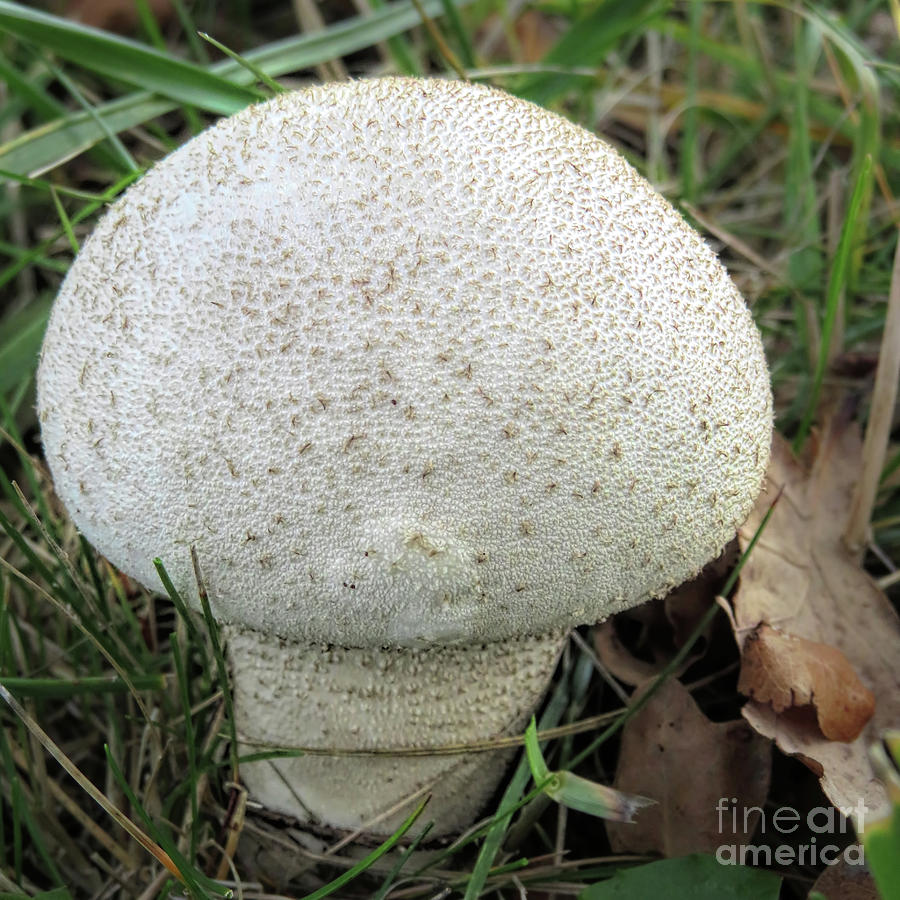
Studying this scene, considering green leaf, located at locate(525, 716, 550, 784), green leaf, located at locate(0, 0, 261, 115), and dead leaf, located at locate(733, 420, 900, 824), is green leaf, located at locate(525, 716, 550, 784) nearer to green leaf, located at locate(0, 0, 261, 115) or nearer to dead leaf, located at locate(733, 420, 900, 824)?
dead leaf, located at locate(733, 420, 900, 824)

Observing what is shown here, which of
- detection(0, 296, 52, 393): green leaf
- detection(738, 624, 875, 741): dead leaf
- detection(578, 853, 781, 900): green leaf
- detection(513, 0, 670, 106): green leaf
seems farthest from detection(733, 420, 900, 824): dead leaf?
detection(0, 296, 52, 393): green leaf

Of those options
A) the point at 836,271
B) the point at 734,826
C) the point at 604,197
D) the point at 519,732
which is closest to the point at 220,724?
the point at 519,732

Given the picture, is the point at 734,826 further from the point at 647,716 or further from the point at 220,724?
the point at 220,724

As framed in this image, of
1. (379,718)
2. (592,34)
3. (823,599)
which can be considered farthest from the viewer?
(592,34)

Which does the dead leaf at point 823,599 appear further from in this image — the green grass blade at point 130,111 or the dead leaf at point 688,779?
the green grass blade at point 130,111

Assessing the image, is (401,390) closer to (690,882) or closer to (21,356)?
(690,882)

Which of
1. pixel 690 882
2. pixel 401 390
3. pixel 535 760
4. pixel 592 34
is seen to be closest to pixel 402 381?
pixel 401 390
